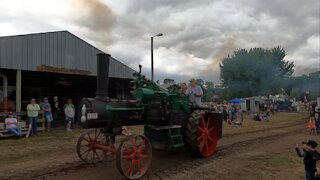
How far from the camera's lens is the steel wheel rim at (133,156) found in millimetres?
7265

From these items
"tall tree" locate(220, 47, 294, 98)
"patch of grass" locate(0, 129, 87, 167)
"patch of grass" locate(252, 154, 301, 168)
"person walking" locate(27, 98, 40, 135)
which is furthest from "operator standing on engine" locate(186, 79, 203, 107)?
"tall tree" locate(220, 47, 294, 98)

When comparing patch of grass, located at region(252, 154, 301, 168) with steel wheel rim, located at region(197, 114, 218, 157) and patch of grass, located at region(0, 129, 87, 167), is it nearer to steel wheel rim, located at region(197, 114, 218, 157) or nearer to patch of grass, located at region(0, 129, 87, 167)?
steel wheel rim, located at region(197, 114, 218, 157)

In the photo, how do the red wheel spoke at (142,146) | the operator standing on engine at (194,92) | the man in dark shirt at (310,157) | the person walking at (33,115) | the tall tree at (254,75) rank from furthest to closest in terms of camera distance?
the tall tree at (254,75)
the person walking at (33,115)
the operator standing on engine at (194,92)
the red wheel spoke at (142,146)
the man in dark shirt at (310,157)

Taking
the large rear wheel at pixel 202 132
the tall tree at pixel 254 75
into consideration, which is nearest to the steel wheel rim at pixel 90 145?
the large rear wheel at pixel 202 132

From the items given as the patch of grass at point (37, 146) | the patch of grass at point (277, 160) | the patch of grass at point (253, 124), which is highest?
the patch of grass at point (253, 124)

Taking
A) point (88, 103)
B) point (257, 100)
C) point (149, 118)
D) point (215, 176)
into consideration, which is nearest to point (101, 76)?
point (88, 103)

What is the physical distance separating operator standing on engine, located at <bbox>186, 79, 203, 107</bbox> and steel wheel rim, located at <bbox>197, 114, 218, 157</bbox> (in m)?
0.51

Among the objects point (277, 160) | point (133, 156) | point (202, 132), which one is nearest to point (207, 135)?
point (202, 132)

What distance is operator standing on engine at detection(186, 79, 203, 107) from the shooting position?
10562 mm

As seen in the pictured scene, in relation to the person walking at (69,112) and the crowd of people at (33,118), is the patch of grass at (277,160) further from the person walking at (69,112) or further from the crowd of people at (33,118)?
the person walking at (69,112)

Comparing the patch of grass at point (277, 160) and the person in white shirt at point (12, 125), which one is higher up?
the person in white shirt at point (12, 125)

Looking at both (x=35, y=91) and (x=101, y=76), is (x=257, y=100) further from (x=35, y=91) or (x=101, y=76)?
(x=101, y=76)

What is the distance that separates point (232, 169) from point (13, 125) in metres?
9.42

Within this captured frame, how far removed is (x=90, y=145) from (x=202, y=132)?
9.82ft
